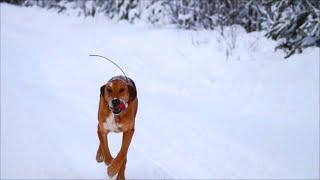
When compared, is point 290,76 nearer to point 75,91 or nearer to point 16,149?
point 75,91

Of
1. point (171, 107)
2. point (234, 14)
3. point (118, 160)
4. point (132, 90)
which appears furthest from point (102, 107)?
point (234, 14)

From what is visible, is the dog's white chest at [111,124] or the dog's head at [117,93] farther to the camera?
the dog's white chest at [111,124]

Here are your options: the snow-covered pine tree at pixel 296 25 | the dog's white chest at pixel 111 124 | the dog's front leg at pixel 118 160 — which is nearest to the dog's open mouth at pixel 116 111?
the dog's white chest at pixel 111 124

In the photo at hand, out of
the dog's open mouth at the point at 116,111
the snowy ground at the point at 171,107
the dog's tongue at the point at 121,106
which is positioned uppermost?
the dog's tongue at the point at 121,106

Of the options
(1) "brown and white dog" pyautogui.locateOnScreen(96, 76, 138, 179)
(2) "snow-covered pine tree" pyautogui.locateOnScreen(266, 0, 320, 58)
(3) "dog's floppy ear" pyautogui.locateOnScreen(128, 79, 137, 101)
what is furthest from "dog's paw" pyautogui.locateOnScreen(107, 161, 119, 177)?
(2) "snow-covered pine tree" pyautogui.locateOnScreen(266, 0, 320, 58)

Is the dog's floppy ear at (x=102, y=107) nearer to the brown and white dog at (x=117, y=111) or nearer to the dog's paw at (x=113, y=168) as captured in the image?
the brown and white dog at (x=117, y=111)

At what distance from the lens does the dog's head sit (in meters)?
1.71

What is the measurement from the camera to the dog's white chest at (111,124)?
6.60ft

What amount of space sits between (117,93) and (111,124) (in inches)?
15.2

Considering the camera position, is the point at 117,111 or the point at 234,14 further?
the point at 234,14

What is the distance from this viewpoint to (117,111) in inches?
67.5

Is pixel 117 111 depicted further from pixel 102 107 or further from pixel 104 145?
pixel 104 145

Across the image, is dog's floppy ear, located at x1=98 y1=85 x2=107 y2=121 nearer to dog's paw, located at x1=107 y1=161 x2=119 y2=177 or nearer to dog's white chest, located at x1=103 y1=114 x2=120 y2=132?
dog's white chest, located at x1=103 y1=114 x2=120 y2=132

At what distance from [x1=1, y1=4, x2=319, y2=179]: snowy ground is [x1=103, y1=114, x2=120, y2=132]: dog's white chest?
1496 mm
